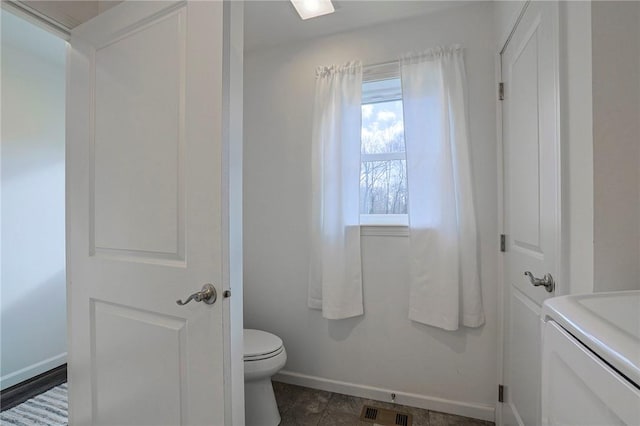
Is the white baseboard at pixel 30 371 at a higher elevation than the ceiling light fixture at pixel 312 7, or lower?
Answer: lower

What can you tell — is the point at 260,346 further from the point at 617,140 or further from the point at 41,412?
the point at 617,140

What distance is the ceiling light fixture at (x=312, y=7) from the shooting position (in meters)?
1.54

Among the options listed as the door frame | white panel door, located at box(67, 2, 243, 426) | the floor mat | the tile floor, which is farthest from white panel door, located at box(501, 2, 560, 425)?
the floor mat

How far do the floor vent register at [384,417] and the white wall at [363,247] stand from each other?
0.11 m

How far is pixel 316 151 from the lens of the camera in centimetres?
191

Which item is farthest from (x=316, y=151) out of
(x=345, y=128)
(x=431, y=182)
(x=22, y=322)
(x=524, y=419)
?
(x=22, y=322)

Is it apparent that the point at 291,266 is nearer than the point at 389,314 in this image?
No

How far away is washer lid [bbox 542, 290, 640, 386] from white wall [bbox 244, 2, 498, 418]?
44.3 inches

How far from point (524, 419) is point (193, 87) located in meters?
1.83

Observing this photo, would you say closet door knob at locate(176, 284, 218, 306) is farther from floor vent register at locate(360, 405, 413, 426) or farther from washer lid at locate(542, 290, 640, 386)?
floor vent register at locate(360, 405, 413, 426)

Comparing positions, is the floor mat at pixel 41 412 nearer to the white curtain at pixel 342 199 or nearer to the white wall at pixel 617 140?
the white curtain at pixel 342 199

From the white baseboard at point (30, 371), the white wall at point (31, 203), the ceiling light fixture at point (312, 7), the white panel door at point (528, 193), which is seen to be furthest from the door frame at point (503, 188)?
the white baseboard at point (30, 371)

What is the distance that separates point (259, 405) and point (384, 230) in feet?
3.95

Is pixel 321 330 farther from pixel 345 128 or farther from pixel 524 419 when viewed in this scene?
pixel 345 128
